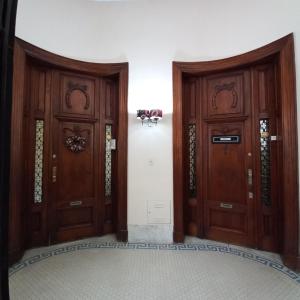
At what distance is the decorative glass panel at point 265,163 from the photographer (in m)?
3.24

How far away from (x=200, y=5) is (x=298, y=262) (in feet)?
12.3

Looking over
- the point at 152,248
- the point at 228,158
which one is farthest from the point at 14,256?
the point at 228,158

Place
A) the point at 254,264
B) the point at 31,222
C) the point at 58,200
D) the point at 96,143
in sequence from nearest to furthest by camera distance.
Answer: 1. the point at 254,264
2. the point at 31,222
3. the point at 58,200
4. the point at 96,143

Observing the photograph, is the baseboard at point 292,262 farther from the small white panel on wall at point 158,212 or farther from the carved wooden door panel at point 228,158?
the small white panel on wall at point 158,212

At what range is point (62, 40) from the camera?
11.1 feet

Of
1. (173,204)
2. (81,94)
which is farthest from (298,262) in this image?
(81,94)

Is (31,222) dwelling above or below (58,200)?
below

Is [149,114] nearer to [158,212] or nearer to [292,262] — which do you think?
[158,212]

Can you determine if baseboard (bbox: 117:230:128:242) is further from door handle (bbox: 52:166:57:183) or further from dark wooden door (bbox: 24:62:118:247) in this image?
door handle (bbox: 52:166:57:183)

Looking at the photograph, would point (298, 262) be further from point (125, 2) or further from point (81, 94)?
point (125, 2)

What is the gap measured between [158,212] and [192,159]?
3.35ft

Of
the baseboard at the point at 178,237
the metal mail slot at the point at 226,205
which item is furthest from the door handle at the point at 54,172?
the metal mail slot at the point at 226,205

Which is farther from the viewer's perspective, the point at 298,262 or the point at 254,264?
the point at 254,264

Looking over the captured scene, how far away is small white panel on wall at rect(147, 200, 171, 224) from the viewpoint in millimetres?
3539
